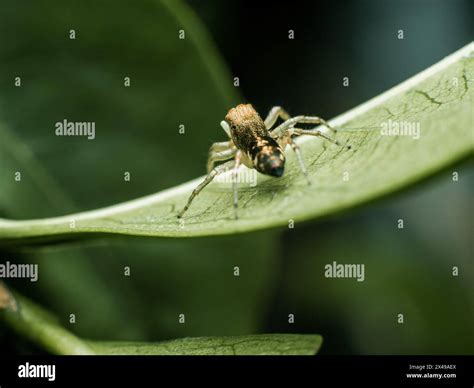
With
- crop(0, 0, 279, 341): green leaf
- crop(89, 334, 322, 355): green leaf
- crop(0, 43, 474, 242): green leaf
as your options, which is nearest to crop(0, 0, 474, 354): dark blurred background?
crop(0, 0, 279, 341): green leaf

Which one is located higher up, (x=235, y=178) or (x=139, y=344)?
(x=235, y=178)

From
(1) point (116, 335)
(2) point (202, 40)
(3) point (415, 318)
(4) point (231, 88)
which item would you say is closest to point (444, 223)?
(3) point (415, 318)

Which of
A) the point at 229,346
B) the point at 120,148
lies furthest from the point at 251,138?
the point at 229,346

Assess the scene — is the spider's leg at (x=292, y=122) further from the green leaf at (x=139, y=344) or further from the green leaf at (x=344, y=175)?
the green leaf at (x=139, y=344)

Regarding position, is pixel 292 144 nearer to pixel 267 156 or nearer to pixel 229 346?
pixel 267 156

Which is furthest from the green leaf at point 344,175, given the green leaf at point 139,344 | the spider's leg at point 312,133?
the green leaf at point 139,344

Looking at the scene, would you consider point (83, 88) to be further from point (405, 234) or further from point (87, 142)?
point (405, 234)
